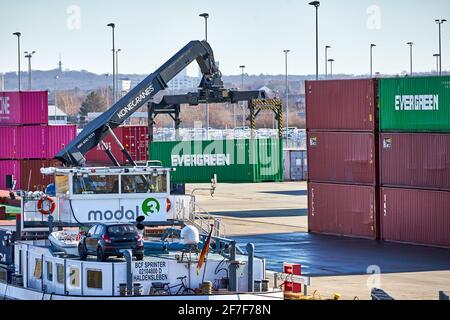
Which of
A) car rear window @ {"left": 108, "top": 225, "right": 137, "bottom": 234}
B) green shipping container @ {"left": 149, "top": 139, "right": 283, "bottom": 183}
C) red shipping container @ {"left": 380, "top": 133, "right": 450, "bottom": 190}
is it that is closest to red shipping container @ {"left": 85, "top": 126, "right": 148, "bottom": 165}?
green shipping container @ {"left": 149, "top": 139, "right": 283, "bottom": 183}

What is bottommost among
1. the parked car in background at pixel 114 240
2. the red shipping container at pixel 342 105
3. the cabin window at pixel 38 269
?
the cabin window at pixel 38 269

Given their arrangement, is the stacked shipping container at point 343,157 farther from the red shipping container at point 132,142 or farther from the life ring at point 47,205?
the red shipping container at point 132,142

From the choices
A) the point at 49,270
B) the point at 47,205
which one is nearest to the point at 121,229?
the point at 49,270

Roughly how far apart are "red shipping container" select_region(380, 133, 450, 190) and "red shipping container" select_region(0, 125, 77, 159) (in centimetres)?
2355

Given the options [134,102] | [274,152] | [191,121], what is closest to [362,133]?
[134,102]

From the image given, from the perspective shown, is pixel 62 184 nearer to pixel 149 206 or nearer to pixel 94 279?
pixel 149 206

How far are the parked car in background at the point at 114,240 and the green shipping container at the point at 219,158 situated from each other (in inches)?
1915

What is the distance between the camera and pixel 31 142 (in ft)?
212

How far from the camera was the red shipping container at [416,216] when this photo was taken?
43500mm

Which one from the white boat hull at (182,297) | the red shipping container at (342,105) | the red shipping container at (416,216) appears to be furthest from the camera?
the red shipping container at (342,105)

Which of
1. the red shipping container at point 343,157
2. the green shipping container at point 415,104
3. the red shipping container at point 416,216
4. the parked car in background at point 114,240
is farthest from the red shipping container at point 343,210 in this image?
the parked car in background at point 114,240

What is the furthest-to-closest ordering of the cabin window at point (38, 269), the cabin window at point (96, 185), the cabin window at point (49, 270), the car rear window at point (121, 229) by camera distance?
the cabin window at point (96, 185) → the cabin window at point (38, 269) → the cabin window at point (49, 270) → the car rear window at point (121, 229)
